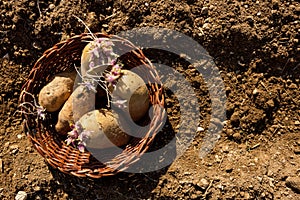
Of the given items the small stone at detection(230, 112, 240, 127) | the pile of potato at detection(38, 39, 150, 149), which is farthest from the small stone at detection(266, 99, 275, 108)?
the pile of potato at detection(38, 39, 150, 149)

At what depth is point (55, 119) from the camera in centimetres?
248

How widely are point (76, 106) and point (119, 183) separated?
0.53 m

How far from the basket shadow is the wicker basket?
0.47ft

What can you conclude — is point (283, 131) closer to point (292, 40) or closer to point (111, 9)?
point (292, 40)

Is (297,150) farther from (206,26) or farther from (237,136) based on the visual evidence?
(206,26)

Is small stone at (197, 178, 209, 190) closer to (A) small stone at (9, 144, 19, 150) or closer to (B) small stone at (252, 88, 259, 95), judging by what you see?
(B) small stone at (252, 88, 259, 95)

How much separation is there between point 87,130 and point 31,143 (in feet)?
1.53

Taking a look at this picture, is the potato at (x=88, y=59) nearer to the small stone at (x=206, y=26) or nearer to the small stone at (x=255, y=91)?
the small stone at (x=206, y=26)

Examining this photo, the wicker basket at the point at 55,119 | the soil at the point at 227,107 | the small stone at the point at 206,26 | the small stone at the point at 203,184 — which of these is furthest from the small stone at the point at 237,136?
the small stone at the point at 206,26

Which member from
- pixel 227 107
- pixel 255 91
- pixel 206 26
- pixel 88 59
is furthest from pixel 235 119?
pixel 88 59

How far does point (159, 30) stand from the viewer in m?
2.47

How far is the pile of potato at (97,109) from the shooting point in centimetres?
220

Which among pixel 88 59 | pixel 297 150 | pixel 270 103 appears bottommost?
pixel 297 150

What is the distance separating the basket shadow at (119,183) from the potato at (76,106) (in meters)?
0.36
